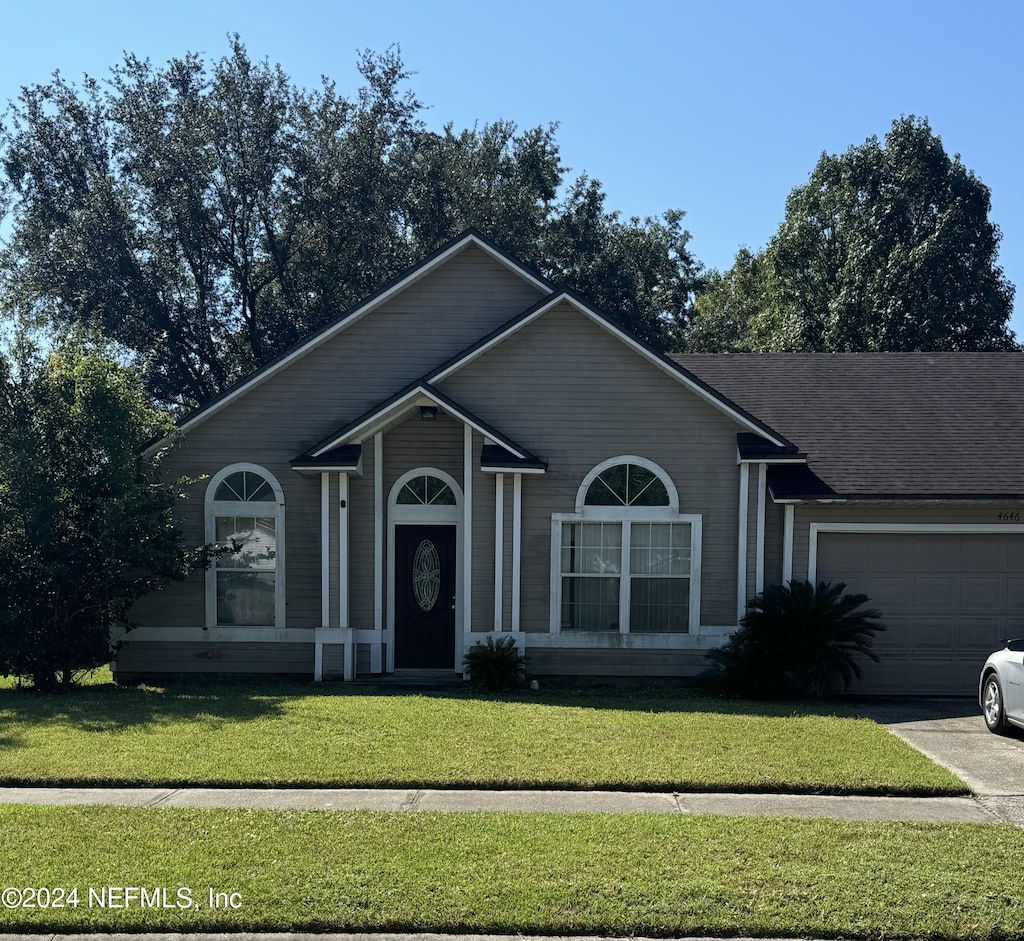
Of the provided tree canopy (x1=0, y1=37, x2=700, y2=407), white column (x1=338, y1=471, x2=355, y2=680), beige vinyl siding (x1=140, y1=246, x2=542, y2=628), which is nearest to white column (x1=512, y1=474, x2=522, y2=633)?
beige vinyl siding (x1=140, y1=246, x2=542, y2=628)

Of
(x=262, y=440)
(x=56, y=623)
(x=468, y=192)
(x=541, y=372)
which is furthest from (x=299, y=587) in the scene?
(x=468, y=192)

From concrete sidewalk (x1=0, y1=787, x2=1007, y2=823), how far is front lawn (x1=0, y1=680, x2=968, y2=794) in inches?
6.0

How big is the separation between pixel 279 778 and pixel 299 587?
20.8 feet

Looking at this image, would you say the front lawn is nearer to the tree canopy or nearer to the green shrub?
the green shrub

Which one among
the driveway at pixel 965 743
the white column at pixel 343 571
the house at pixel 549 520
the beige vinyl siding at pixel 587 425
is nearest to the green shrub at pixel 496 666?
the house at pixel 549 520

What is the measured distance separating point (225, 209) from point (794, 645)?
2223 centimetres

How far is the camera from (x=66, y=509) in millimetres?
13102

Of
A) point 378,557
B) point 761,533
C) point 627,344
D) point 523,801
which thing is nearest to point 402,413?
point 378,557

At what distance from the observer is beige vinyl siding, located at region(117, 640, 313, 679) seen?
47.3 ft

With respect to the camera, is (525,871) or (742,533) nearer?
(525,871)

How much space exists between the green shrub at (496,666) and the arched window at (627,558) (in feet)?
3.11

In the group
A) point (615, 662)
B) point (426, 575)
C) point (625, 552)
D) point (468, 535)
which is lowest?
point (615, 662)

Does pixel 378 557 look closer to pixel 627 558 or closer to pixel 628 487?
pixel 627 558

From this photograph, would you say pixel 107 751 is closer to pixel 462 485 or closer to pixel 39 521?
pixel 39 521
